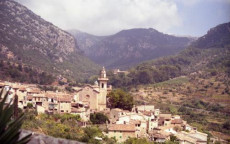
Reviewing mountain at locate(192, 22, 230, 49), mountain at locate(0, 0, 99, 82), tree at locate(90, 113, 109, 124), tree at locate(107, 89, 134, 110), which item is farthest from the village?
mountain at locate(192, 22, 230, 49)

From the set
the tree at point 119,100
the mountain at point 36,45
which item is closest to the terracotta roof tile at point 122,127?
the tree at point 119,100

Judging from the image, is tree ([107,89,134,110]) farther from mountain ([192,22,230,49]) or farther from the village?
mountain ([192,22,230,49])

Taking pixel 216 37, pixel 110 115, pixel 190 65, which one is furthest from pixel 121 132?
pixel 216 37

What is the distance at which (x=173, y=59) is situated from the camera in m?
128

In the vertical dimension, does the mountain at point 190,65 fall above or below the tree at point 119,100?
above

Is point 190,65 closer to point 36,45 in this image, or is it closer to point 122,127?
point 36,45

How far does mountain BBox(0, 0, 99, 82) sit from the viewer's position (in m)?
96.4

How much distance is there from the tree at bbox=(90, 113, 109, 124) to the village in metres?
0.63

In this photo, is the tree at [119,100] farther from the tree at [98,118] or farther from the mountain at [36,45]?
the mountain at [36,45]

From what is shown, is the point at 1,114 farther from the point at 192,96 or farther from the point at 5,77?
the point at 192,96

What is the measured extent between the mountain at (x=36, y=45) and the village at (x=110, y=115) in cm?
4885

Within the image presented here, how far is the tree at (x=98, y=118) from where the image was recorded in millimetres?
40375

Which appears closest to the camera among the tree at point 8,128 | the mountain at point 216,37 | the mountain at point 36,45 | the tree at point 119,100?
the tree at point 8,128

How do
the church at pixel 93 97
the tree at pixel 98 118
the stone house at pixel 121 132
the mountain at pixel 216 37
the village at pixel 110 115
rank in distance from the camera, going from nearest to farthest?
the stone house at pixel 121 132, the village at pixel 110 115, the tree at pixel 98 118, the church at pixel 93 97, the mountain at pixel 216 37
